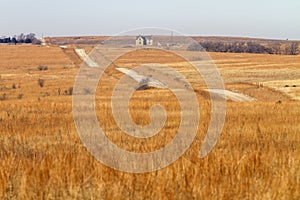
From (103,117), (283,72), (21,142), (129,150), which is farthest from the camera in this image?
(283,72)

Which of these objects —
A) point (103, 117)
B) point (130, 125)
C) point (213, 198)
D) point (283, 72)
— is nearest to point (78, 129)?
point (130, 125)

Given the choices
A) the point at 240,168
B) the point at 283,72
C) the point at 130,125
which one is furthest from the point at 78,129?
the point at 283,72

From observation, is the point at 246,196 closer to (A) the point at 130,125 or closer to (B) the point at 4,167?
(B) the point at 4,167

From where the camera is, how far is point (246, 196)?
5570 mm

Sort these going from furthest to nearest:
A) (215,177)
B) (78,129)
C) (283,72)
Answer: (283,72) < (78,129) < (215,177)

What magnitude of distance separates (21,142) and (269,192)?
612 cm

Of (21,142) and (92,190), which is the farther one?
(21,142)

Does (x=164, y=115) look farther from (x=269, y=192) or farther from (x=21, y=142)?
(x=269, y=192)

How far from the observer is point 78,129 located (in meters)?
12.2

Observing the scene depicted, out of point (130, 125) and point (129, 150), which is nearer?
point (129, 150)

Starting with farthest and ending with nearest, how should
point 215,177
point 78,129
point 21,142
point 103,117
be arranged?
point 103,117, point 78,129, point 21,142, point 215,177

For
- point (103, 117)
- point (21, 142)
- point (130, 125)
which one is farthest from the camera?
point (103, 117)

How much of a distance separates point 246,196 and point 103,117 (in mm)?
10181

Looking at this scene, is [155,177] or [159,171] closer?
[155,177]
